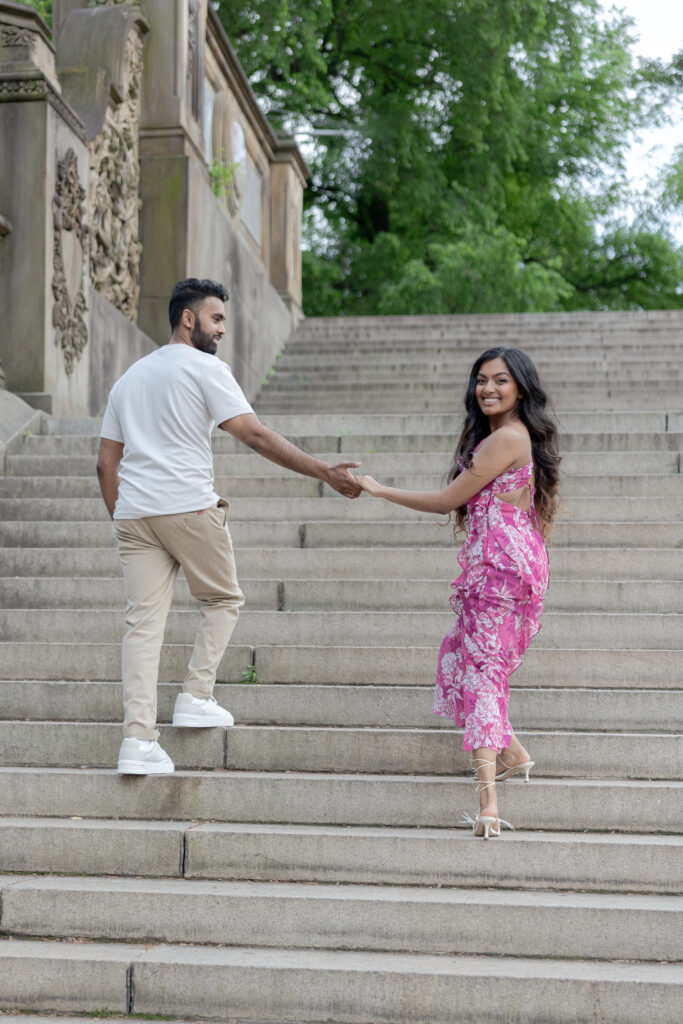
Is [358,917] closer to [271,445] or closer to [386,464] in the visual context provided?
[271,445]

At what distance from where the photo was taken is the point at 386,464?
7.42 m

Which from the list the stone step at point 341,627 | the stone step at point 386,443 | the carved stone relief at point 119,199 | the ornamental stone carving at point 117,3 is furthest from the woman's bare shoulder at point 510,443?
the ornamental stone carving at point 117,3

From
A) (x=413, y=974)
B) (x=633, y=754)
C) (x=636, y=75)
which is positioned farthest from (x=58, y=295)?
(x=636, y=75)

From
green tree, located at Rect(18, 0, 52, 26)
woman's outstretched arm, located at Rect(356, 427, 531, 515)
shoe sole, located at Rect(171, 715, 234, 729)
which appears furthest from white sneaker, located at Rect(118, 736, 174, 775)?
green tree, located at Rect(18, 0, 52, 26)

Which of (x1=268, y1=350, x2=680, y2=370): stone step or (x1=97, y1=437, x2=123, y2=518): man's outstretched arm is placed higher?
(x1=268, y1=350, x2=680, y2=370): stone step

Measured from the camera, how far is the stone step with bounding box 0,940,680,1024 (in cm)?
355

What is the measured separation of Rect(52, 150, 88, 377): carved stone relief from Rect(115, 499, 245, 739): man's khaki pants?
500cm

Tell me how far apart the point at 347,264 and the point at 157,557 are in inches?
853

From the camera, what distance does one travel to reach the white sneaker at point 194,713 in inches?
183

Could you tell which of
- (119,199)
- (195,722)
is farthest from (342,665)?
(119,199)

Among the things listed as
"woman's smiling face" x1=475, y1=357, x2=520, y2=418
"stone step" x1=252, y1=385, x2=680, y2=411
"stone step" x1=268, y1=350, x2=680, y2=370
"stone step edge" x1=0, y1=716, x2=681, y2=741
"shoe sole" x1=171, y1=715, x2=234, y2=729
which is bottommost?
"stone step edge" x1=0, y1=716, x2=681, y2=741

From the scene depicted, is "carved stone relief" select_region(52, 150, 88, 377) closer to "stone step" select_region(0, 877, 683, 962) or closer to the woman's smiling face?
the woman's smiling face

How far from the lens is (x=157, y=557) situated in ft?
14.4

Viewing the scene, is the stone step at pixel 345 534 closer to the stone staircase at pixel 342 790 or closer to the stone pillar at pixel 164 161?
the stone staircase at pixel 342 790
